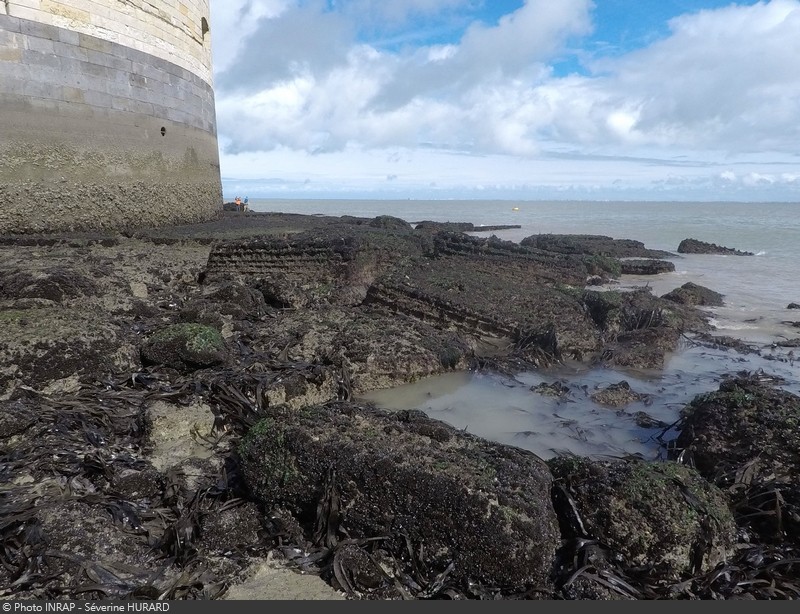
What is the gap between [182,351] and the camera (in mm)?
4340

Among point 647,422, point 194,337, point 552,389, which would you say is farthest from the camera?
point 552,389

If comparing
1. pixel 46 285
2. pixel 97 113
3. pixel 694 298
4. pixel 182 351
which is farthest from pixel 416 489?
pixel 694 298

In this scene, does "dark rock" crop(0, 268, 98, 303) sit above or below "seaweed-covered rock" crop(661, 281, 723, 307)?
above

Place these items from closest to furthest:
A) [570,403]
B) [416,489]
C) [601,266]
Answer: [416,489] → [570,403] → [601,266]

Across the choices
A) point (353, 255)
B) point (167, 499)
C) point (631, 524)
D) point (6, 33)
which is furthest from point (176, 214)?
point (631, 524)

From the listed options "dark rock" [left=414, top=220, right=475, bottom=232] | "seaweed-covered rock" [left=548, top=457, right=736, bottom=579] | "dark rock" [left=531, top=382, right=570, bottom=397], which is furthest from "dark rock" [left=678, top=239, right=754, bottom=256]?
"seaweed-covered rock" [left=548, top=457, right=736, bottom=579]

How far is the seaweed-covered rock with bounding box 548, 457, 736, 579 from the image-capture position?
2383 millimetres

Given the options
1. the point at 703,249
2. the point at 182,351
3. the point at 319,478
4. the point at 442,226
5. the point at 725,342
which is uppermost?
the point at 442,226

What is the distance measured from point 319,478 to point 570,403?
267cm

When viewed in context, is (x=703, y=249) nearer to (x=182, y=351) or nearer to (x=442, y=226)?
(x=442, y=226)

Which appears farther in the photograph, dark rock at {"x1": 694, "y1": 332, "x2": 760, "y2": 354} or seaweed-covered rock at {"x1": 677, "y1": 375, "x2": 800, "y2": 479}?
dark rock at {"x1": 694, "y1": 332, "x2": 760, "y2": 354}

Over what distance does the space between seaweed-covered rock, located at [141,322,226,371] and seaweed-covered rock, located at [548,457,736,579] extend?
9.56 ft

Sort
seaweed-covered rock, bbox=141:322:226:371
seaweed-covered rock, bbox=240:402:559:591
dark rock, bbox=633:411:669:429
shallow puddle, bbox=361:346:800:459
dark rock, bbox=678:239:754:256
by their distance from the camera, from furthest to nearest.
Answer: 1. dark rock, bbox=678:239:754:256
2. seaweed-covered rock, bbox=141:322:226:371
3. dark rock, bbox=633:411:669:429
4. shallow puddle, bbox=361:346:800:459
5. seaweed-covered rock, bbox=240:402:559:591

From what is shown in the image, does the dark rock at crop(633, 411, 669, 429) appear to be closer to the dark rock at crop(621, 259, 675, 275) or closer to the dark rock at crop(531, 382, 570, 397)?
the dark rock at crop(531, 382, 570, 397)
